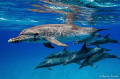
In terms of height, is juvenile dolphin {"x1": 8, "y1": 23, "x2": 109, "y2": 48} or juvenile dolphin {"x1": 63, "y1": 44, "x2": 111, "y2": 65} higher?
juvenile dolphin {"x1": 8, "y1": 23, "x2": 109, "y2": 48}

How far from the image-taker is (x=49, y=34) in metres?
5.92

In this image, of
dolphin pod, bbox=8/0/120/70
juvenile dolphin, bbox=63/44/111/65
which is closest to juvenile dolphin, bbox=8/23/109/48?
dolphin pod, bbox=8/0/120/70

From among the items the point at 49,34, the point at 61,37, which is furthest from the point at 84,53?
the point at 49,34

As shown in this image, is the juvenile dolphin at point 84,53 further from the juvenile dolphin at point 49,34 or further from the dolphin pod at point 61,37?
the juvenile dolphin at point 49,34

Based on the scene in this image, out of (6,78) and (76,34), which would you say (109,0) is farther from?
(6,78)

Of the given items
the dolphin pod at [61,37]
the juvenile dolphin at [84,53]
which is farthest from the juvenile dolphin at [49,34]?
the juvenile dolphin at [84,53]

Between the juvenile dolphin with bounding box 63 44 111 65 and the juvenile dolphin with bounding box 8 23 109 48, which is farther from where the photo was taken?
the juvenile dolphin with bounding box 63 44 111 65

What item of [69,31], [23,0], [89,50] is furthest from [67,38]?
[23,0]

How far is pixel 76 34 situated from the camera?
22.1ft

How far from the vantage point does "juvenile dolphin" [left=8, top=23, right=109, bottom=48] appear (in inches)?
212

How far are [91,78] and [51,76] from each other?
7135mm

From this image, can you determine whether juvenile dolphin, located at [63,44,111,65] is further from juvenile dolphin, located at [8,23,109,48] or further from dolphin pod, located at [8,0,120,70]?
juvenile dolphin, located at [8,23,109,48]

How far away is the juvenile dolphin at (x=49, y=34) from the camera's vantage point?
5391 mm

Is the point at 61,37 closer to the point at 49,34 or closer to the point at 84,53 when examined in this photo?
the point at 49,34
